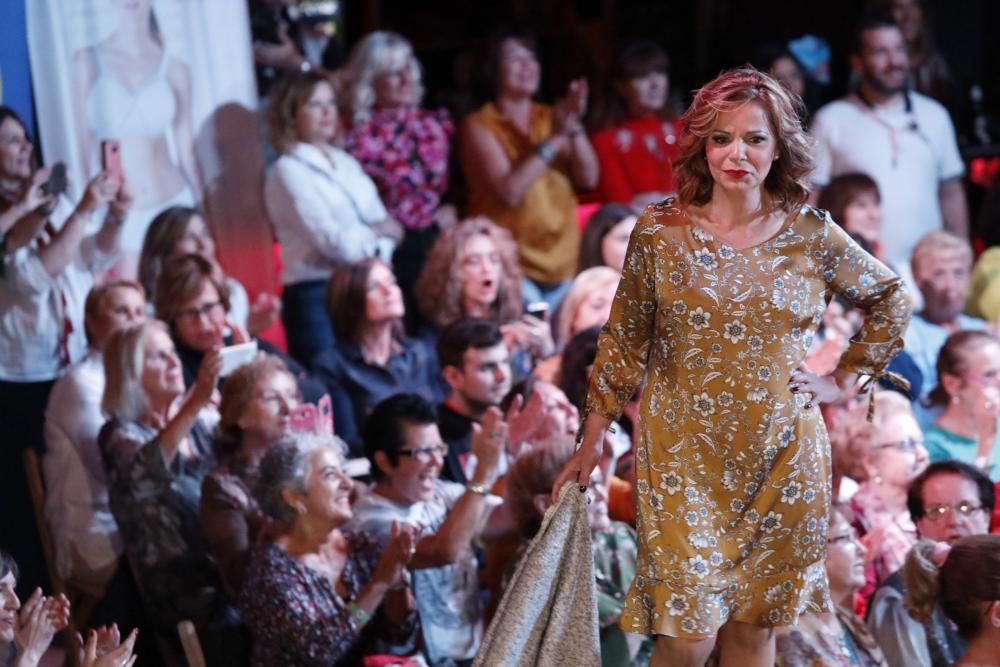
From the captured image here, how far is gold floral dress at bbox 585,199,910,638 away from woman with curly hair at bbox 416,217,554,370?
2498 mm

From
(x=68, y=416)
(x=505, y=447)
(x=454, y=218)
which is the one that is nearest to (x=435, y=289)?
(x=454, y=218)

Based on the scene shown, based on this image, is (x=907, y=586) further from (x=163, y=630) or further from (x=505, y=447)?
(x=163, y=630)

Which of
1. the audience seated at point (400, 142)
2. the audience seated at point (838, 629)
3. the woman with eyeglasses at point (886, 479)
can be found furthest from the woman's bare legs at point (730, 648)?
the audience seated at point (400, 142)

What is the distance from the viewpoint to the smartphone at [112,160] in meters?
5.20

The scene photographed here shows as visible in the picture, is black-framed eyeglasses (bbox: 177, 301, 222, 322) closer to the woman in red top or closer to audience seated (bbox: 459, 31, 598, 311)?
audience seated (bbox: 459, 31, 598, 311)

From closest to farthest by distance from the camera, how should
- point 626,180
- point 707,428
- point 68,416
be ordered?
1. point 707,428
2. point 68,416
3. point 626,180

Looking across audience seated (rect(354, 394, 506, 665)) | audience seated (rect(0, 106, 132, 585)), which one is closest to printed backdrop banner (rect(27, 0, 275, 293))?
audience seated (rect(0, 106, 132, 585))

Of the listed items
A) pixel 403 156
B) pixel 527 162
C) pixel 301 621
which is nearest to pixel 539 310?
pixel 527 162

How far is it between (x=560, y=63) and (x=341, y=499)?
12.8 feet

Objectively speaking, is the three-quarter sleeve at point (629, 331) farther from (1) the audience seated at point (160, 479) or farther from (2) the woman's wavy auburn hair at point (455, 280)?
(2) the woman's wavy auburn hair at point (455, 280)

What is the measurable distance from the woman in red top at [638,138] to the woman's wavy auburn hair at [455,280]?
2.95 feet

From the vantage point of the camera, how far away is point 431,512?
454cm

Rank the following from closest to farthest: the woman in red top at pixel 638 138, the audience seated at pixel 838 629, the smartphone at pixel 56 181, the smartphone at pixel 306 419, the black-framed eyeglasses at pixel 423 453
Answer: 1. the audience seated at pixel 838 629
2. the black-framed eyeglasses at pixel 423 453
3. the smartphone at pixel 306 419
4. the smartphone at pixel 56 181
5. the woman in red top at pixel 638 138

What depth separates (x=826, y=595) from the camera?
3.27 metres
